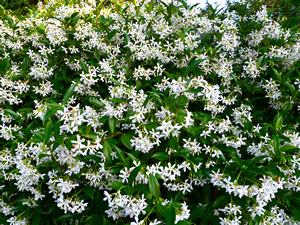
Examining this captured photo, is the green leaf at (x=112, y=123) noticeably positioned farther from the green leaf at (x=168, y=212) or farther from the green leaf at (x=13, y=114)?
the green leaf at (x=13, y=114)

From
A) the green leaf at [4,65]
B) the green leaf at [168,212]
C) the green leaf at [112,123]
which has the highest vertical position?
the green leaf at [4,65]

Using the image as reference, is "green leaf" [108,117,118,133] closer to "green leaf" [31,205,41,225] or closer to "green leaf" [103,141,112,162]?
"green leaf" [103,141,112,162]

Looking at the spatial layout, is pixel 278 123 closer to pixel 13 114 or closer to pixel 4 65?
pixel 13 114

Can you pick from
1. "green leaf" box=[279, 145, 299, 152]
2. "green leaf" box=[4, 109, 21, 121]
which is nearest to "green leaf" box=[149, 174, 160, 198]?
"green leaf" box=[279, 145, 299, 152]

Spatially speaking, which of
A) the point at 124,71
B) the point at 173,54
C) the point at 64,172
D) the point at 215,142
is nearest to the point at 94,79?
the point at 124,71

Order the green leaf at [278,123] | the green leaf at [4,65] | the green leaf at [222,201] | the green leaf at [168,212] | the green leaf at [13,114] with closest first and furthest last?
the green leaf at [168,212], the green leaf at [222,201], the green leaf at [278,123], the green leaf at [13,114], the green leaf at [4,65]

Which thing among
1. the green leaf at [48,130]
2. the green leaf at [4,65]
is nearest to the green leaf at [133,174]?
the green leaf at [48,130]

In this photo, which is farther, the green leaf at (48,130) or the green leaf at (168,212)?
the green leaf at (48,130)

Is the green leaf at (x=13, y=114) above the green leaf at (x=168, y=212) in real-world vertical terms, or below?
above
